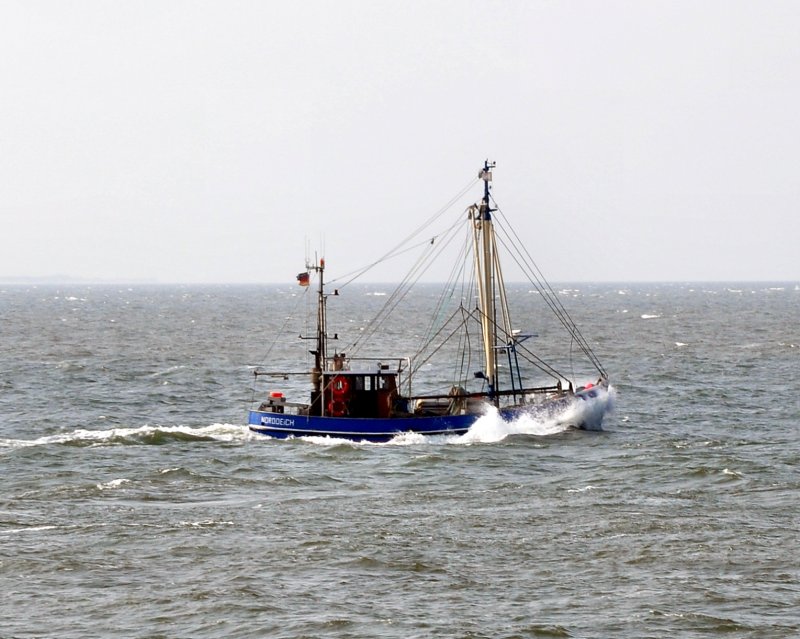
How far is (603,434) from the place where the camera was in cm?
5159

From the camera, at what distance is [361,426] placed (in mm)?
48812

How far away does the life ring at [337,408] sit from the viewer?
49594mm

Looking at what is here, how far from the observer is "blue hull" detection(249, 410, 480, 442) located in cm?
4884

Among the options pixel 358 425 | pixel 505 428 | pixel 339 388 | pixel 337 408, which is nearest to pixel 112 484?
pixel 358 425

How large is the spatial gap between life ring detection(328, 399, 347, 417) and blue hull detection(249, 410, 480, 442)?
643 millimetres

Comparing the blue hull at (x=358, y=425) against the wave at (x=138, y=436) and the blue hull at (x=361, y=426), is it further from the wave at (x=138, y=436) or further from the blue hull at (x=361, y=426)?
the wave at (x=138, y=436)

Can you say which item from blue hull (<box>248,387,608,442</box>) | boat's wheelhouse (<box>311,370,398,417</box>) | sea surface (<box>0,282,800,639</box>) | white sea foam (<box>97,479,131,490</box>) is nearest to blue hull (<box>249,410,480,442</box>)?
blue hull (<box>248,387,608,442</box>)

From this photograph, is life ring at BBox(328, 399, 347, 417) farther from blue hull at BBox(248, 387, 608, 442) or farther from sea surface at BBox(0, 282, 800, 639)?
sea surface at BBox(0, 282, 800, 639)

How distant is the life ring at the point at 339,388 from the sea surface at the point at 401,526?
Answer: 7.55 ft

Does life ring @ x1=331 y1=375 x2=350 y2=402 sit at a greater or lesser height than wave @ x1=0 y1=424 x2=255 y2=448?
greater

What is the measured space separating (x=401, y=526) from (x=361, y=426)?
1564cm

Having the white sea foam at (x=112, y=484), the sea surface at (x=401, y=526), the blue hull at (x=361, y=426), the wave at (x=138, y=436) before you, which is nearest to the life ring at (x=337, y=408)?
the blue hull at (x=361, y=426)

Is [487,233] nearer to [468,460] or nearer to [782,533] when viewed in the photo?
[468,460]

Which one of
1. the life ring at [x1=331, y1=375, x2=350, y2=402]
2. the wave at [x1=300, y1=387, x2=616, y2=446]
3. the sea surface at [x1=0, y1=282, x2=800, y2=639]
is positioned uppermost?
the life ring at [x1=331, y1=375, x2=350, y2=402]
